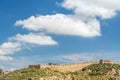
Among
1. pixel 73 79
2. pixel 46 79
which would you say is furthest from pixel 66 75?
pixel 46 79

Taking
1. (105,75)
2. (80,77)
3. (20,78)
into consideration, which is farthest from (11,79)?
(105,75)

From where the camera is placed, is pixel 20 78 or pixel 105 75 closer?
pixel 20 78

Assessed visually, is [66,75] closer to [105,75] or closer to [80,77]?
[80,77]

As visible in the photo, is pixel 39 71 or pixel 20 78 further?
Answer: pixel 39 71

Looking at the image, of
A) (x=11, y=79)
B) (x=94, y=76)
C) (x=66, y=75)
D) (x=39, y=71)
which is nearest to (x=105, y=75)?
(x=94, y=76)

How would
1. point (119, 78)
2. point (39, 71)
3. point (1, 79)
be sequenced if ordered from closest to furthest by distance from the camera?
point (119, 78) → point (1, 79) → point (39, 71)

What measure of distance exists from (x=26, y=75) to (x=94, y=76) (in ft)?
109

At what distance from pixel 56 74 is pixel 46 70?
11831 mm

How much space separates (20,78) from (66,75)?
22.8m

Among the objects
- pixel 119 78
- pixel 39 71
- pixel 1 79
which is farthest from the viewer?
pixel 39 71

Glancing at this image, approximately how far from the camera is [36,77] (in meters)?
181

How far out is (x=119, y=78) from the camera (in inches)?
6752

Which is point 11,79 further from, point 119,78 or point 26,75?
point 119,78

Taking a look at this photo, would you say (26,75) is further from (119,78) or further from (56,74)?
(119,78)
